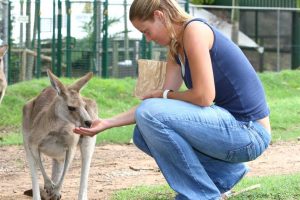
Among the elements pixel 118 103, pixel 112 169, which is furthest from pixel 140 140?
pixel 118 103

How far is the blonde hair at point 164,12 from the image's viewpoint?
13.0 ft

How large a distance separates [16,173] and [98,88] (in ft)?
18.5

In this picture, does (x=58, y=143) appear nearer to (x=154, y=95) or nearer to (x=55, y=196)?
(x=55, y=196)

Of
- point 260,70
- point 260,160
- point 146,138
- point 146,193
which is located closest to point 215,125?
point 146,138

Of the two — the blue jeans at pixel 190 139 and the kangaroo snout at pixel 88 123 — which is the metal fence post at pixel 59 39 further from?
the blue jeans at pixel 190 139

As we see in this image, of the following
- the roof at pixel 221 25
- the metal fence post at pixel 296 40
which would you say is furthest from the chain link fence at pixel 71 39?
the metal fence post at pixel 296 40

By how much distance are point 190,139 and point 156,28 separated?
0.62 meters

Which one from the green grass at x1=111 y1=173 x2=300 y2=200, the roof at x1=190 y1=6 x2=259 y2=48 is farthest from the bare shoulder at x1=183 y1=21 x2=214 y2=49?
the roof at x1=190 y1=6 x2=259 y2=48

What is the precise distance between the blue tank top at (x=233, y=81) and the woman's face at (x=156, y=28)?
18 cm

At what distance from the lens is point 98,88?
40.0 ft

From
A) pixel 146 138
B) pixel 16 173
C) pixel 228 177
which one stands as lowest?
pixel 16 173

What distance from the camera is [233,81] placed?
13.4ft

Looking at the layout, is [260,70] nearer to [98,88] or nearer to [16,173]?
[98,88]

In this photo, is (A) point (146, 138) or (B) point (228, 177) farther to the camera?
(B) point (228, 177)
